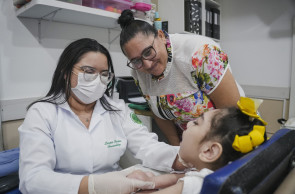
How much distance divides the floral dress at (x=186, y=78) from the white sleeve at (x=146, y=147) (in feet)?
0.79

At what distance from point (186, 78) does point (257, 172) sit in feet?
2.95

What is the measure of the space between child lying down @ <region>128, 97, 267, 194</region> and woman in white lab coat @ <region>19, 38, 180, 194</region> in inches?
5.3

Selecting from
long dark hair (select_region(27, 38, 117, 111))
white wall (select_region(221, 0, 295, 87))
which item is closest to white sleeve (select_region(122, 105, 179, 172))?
long dark hair (select_region(27, 38, 117, 111))

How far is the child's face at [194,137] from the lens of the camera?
89 cm

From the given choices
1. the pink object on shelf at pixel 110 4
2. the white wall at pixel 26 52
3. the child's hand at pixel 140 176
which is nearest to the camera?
the child's hand at pixel 140 176

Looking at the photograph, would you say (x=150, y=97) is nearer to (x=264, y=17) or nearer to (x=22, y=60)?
(x=22, y=60)

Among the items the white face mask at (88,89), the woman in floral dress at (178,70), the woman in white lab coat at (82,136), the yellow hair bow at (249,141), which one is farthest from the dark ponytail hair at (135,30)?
the yellow hair bow at (249,141)

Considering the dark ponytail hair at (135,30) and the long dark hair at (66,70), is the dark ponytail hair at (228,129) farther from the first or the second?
the long dark hair at (66,70)

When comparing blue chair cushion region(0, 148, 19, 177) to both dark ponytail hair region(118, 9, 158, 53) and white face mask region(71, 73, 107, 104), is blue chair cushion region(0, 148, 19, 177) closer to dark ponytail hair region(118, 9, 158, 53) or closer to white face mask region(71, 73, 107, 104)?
white face mask region(71, 73, 107, 104)

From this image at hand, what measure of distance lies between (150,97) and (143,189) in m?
0.69

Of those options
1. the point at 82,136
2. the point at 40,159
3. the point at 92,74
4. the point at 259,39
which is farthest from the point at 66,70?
the point at 259,39

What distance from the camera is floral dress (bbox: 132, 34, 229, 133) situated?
1.18 meters

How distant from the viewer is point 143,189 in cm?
84

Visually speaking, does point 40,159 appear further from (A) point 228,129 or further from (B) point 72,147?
(A) point 228,129
